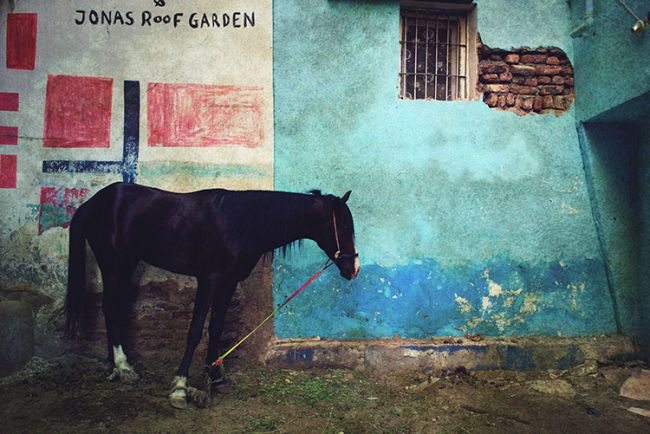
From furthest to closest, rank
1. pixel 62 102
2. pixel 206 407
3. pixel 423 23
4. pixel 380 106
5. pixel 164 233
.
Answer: pixel 423 23, pixel 380 106, pixel 62 102, pixel 164 233, pixel 206 407

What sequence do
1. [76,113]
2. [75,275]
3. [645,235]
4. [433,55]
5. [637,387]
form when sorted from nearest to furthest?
[75,275] < [637,387] < [76,113] < [645,235] < [433,55]

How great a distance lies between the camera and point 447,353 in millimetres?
4551

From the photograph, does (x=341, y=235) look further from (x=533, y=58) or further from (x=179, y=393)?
(x=533, y=58)

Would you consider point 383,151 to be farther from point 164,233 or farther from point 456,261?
point 164,233

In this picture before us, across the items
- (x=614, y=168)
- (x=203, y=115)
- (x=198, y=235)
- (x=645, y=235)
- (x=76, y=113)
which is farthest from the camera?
(x=614, y=168)

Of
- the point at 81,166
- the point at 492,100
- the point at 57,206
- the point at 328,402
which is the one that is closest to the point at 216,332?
the point at 328,402

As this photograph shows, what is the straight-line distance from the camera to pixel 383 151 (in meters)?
4.79

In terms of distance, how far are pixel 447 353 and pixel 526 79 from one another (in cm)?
306

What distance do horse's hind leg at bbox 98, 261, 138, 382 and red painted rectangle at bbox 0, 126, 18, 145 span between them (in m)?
1.62

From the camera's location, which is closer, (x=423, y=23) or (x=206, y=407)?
(x=206, y=407)

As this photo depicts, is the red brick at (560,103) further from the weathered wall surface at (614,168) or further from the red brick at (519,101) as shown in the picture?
the red brick at (519,101)

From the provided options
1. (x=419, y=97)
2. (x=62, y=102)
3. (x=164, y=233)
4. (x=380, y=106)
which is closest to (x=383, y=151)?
(x=380, y=106)

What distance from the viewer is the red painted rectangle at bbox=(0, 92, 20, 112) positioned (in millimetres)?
4434

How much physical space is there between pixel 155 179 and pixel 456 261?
3.17 m
